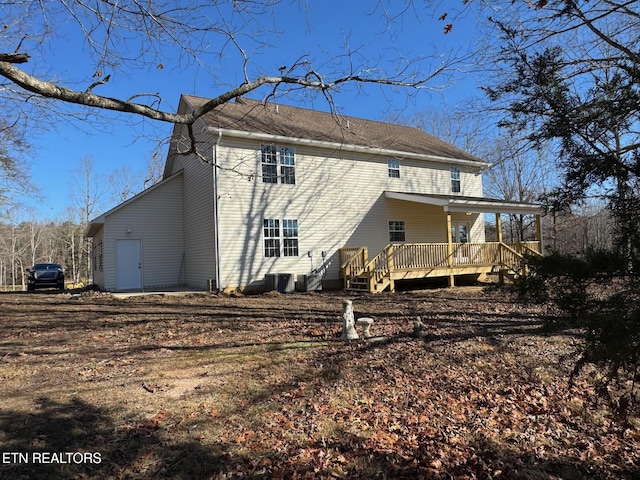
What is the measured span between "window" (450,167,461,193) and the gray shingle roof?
646mm

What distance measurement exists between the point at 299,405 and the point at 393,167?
49.6 ft

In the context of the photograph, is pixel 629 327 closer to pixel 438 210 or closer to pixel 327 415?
pixel 327 415

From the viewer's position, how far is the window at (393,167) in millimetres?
18234

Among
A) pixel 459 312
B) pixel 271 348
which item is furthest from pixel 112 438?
pixel 459 312

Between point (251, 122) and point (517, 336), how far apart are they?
38.0 ft

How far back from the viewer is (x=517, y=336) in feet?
24.7

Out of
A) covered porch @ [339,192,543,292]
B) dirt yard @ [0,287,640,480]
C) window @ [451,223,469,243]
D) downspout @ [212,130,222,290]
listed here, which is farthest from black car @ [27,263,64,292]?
window @ [451,223,469,243]

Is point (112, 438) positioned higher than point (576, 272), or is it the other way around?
point (576, 272)

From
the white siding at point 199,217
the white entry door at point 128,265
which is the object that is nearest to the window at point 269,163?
the white siding at point 199,217

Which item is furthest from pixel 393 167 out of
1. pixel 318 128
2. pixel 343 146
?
pixel 318 128

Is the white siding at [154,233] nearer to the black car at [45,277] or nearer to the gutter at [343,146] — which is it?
the gutter at [343,146]

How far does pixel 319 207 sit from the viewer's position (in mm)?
16234

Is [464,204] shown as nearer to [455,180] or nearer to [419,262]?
[419,262]

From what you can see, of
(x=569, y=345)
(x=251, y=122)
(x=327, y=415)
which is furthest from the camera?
(x=251, y=122)
